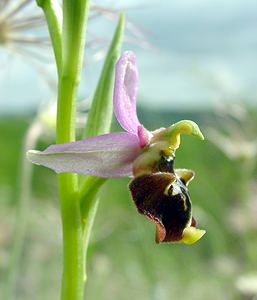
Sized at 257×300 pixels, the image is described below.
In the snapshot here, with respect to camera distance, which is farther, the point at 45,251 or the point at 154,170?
the point at 45,251

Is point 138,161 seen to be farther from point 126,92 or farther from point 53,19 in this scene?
point 53,19

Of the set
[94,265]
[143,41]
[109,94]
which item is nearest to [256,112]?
[94,265]

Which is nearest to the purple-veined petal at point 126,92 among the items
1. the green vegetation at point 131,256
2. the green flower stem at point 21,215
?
the green flower stem at point 21,215

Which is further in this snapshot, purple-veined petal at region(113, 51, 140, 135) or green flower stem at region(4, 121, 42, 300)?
green flower stem at region(4, 121, 42, 300)

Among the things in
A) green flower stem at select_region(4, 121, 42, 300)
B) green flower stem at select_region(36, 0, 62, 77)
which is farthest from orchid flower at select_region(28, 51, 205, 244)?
green flower stem at select_region(4, 121, 42, 300)

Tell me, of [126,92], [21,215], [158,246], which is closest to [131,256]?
[158,246]

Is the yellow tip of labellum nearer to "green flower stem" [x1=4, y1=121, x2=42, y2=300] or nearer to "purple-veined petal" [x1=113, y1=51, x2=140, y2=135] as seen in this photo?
"purple-veined petal" [x1=113, y1=51, x2=140, y2=135]

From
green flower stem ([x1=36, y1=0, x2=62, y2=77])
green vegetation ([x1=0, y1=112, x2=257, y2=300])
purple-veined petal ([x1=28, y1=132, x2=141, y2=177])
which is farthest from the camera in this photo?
green vegetation ([x1=0, y1=112, x2=257, y2=300])

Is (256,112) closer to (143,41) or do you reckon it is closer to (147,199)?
(143,41)
